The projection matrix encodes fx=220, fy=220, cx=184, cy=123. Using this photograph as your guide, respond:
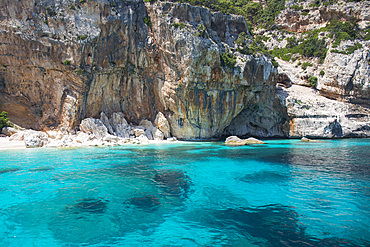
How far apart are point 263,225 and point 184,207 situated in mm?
2475

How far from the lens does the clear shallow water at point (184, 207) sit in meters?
5.20

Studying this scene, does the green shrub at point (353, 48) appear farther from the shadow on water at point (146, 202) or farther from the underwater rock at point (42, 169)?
the underwater rock at point (42, 169)

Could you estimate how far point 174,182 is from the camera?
393 inches

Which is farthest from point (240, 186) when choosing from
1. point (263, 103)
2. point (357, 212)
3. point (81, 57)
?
point (263, 103)

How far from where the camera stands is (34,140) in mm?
22500

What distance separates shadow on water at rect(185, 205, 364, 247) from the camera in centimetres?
491

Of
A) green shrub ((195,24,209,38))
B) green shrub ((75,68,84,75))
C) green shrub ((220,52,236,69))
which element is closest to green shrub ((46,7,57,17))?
green shrub ((75,68,84,75))

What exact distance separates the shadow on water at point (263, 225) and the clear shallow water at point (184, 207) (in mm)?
24

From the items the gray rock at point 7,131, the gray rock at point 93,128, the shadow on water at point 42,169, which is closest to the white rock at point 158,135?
the gray rock at point 93,128

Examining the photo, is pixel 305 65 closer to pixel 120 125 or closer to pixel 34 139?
pixel 120 125

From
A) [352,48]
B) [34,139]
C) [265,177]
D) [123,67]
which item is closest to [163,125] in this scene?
[123,67]

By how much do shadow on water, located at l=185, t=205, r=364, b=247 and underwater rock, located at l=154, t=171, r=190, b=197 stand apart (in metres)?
1.97

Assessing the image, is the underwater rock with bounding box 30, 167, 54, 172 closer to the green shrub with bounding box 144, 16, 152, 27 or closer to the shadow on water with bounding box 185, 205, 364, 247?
the shadow on water with bounding box 185, 205, 364, 247

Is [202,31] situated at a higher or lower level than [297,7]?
lower
